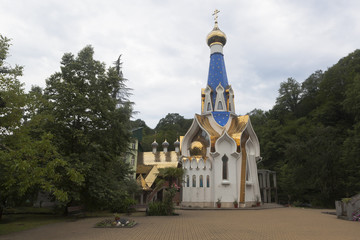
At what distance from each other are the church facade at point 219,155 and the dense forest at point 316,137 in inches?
223

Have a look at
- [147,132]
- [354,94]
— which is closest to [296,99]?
[354,94]

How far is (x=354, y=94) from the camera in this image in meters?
29.2

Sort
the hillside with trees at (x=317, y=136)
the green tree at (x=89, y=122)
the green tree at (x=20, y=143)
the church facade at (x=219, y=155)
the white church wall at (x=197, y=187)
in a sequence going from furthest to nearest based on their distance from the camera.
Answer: the hillside with trees at (x=317, y=136) < the white church wall at (x=197, y=187) < the church facade at (x=219, y=155) < the green tree at (x=89, y=122) < the green tree at (x=20, y=143)

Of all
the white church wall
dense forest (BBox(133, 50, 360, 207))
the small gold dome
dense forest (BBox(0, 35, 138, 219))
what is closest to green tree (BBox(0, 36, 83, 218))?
dense forest (BBox(0, 35, 138, 219))

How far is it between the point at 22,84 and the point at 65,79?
18.4ft

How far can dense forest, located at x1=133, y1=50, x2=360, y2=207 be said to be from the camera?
26.0m

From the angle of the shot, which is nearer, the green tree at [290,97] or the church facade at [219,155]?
the church facade at [219,155]

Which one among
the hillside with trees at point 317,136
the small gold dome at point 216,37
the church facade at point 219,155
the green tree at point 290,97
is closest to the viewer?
the church facade at point 219,155

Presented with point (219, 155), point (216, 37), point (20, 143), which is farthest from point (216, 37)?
point (20, 143)

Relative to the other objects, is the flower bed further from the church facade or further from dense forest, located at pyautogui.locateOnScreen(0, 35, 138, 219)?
the church facade

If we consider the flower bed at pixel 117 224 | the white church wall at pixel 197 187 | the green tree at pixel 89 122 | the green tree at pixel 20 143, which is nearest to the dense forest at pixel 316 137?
the white church wall at pixel 197 187

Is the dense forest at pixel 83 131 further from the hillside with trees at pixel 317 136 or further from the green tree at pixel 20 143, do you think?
the hillside with trees at pixel 317 136

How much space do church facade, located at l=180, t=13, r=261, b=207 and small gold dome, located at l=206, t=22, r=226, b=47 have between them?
4.25m

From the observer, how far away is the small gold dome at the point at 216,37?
30.6 m
